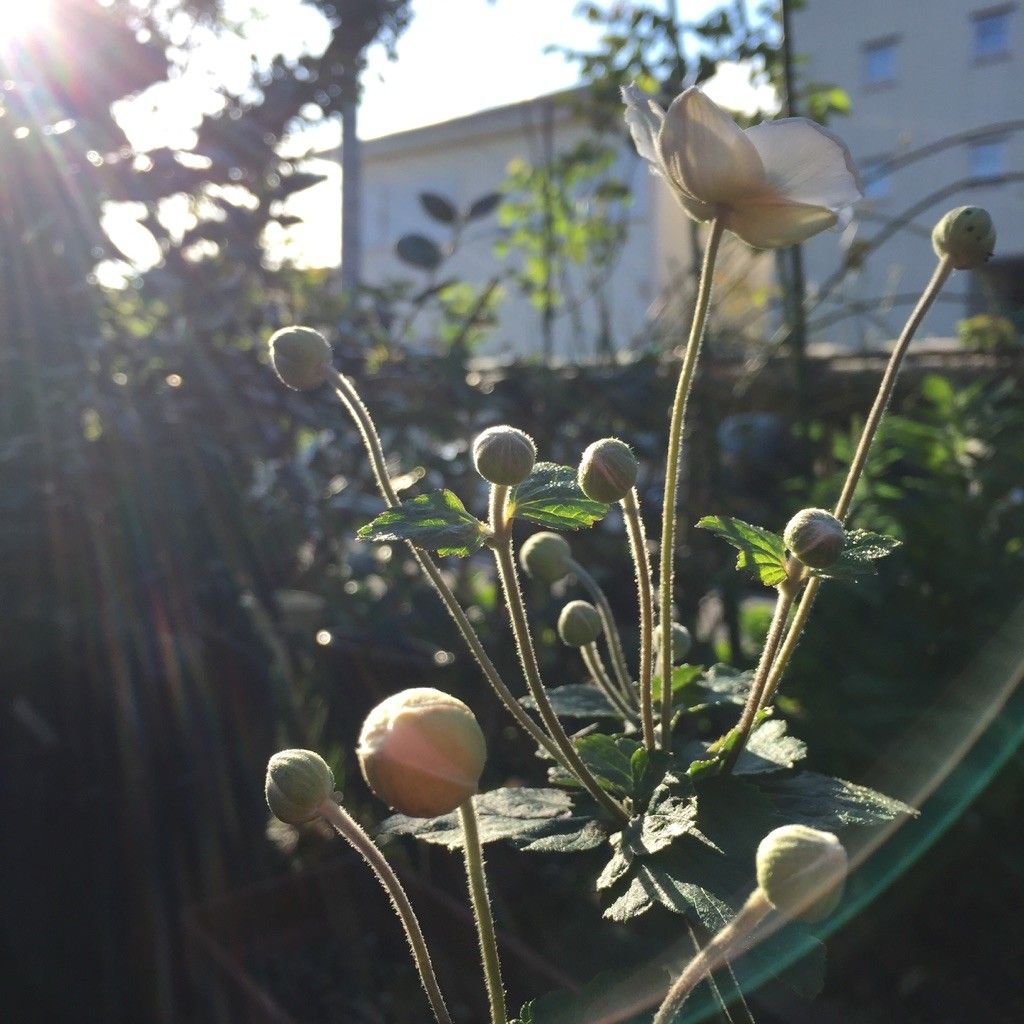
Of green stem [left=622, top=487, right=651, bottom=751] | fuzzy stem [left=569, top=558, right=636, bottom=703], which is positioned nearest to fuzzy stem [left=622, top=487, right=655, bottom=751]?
green stem [left=622, top=487, right=651, bottom=751]

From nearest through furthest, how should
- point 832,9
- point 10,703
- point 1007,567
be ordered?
point 1007,567
point 10,703
point 832,9

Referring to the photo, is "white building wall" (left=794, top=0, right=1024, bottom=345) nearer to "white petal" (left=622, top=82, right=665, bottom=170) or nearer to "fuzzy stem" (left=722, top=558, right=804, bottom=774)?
"white petal" (left=622, top=82, right=665, bottom=170)

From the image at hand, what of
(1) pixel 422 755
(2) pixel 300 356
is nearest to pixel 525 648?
(1) pixel 422 755

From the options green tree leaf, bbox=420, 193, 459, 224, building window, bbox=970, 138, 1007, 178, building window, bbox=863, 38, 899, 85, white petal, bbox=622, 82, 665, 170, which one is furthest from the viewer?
building window, bbox=863, 38, 899, 85

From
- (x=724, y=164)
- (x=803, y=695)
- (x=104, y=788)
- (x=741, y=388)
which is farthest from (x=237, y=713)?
(x=724, y=164)

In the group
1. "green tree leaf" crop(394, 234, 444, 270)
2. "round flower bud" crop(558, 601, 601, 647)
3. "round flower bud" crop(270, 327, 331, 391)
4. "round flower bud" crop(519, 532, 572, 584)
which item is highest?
"green tree leaf" crop(394, 234, 444, 270)

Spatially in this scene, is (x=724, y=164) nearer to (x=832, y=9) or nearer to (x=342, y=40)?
(x=342, y=40)

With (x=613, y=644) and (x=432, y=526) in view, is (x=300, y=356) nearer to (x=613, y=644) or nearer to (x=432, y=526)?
(x=432, y=526)
